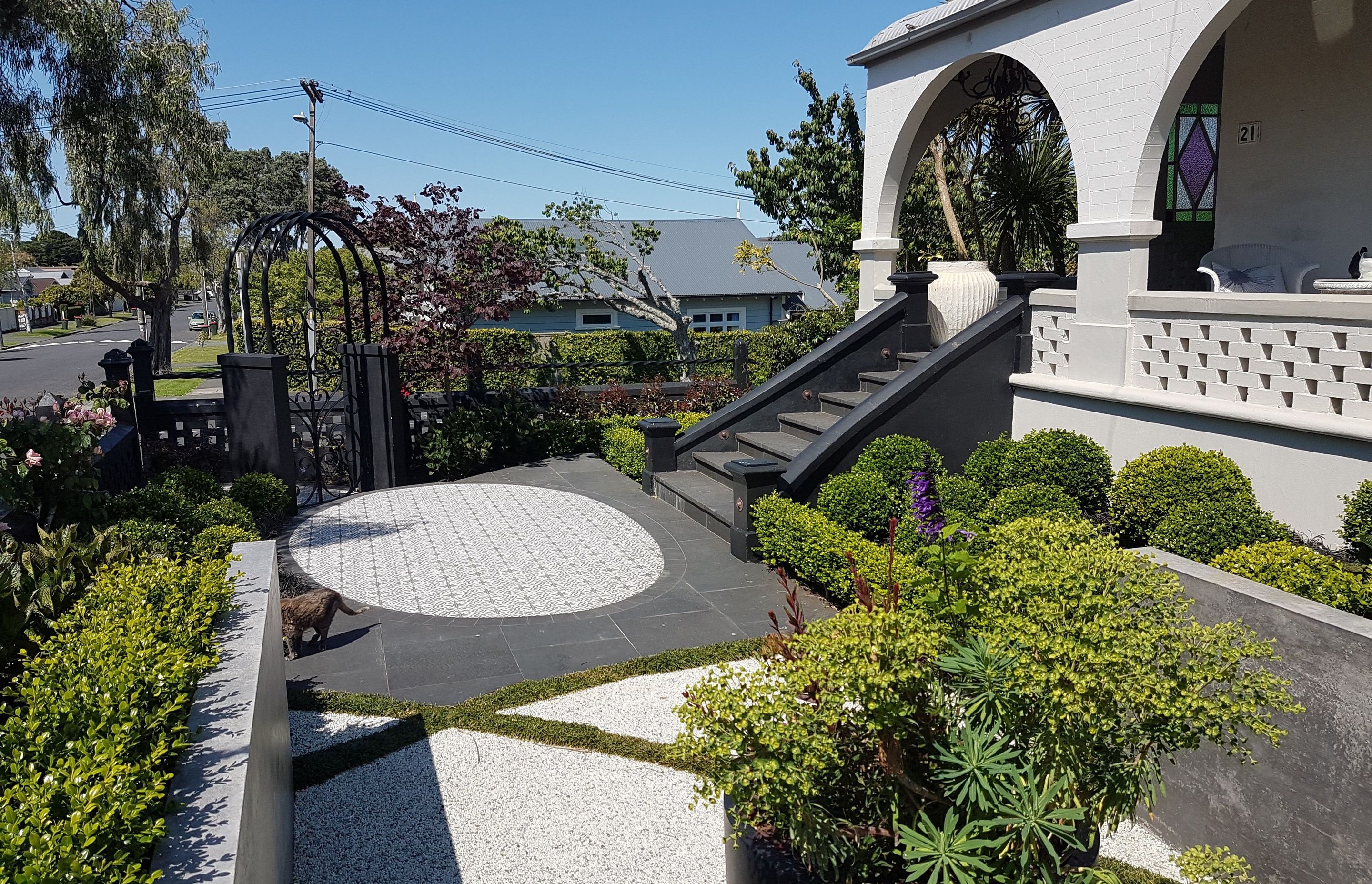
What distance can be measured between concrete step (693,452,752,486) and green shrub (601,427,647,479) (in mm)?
687

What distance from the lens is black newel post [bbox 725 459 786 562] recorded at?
8.19 m

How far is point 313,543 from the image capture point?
29.1ft

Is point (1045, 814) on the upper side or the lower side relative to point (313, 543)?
upper

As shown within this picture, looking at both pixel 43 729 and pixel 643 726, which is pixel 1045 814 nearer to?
pixel 43 729

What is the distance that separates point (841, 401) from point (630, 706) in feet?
18.2

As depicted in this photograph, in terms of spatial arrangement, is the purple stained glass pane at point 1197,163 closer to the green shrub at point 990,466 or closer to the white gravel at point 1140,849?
the green shrub at point 990,466

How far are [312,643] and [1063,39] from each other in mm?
7843

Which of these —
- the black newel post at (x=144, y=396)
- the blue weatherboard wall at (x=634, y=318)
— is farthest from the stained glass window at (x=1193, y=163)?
the blue weatherboard wall at (x=634, y=318)

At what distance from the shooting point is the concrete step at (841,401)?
10055 mm

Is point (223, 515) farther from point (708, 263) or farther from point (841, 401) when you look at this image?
point (708, 263)

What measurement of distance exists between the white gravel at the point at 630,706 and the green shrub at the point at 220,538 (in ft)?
6.48

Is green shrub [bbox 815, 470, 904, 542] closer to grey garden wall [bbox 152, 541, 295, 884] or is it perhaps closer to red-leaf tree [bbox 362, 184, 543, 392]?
grey garden wall [bbox 152, 541, 295, 884]

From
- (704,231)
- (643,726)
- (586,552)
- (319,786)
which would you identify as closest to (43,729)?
(319,786)

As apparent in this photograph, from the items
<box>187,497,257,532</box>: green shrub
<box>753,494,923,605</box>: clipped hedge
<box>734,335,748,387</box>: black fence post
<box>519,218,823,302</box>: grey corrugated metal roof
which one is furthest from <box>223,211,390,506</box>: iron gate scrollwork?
<box>519,218,823,302</box>: grey corrugated metal roof
